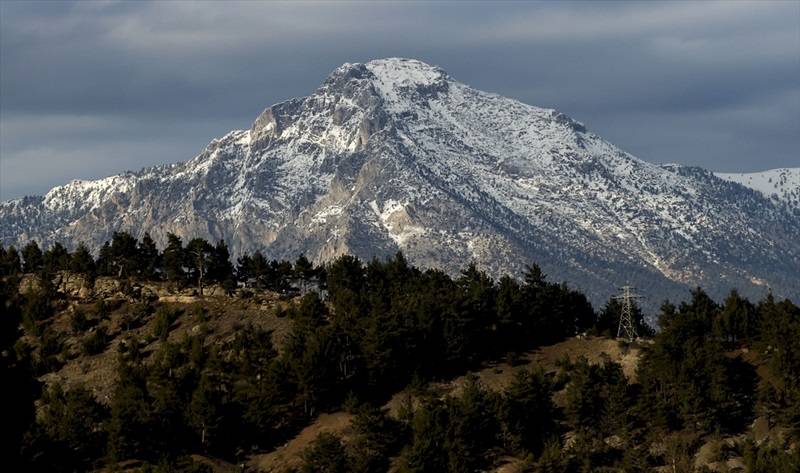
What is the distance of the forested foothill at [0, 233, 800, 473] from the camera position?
157000mm

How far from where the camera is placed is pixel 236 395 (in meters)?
171

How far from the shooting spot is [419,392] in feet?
571

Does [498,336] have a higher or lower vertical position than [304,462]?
higher

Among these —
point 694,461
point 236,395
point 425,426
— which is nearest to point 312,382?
point 236,395

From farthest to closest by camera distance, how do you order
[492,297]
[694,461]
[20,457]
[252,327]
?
[492,297] < [252,327] < [694,461] < [20,457]

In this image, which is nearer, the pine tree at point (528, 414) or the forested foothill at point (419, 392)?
the forested foothill at point (419, 392)

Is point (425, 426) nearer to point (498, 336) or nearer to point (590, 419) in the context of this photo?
point (590, 419)

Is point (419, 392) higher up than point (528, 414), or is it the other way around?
point (419, 392)

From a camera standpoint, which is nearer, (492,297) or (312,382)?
(312,382)

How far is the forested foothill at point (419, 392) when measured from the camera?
15700 cm

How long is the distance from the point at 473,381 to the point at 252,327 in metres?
35.7

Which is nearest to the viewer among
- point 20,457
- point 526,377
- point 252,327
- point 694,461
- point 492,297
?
point 20,457

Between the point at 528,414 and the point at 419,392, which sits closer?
the point at 528,414

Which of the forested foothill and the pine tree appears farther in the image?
the pine tree
